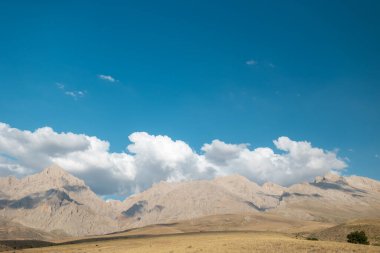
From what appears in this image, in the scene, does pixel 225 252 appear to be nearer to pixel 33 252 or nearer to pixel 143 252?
pixel 143 252

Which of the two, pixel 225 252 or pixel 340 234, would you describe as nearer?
pixel 225 252

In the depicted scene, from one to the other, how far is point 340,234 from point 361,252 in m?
103

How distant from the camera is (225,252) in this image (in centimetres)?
4672

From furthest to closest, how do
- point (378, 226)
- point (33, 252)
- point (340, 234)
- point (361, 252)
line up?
point (340, 234) → point (378, 226) → point (33, 252) → point (361, 252)

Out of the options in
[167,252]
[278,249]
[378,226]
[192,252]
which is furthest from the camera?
[378,226]

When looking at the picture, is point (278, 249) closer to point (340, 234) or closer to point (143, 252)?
point (143, 252)

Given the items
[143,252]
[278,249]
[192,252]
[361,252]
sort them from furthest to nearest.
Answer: [143,252] → [192,252] → [278,249] → [361,252]

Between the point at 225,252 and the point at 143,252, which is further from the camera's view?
the point at 143,252

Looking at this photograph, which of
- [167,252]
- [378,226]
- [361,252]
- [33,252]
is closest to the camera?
[361,252]

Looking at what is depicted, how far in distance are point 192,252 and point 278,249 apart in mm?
11021

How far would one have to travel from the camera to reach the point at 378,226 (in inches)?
4488

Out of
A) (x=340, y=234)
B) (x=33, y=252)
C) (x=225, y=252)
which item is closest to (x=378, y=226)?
(x=340, y=234)

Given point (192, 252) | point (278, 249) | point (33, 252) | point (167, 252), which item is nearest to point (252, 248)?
point (278, 249)

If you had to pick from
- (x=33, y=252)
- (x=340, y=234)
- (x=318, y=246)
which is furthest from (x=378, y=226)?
(x=33, y=252)
